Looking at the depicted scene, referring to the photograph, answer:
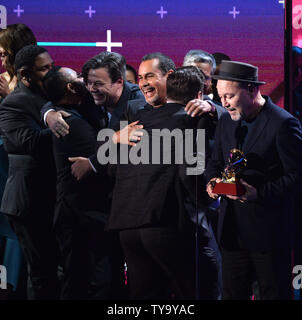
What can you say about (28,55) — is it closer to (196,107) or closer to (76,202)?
(76,202)

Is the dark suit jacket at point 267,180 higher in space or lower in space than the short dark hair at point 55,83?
lower

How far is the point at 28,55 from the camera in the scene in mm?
3830

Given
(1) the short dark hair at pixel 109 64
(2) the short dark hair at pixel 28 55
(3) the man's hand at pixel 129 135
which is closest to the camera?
(3) the man's hand at pixel 129 135

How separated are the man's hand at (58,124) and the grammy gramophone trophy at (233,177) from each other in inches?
44.4

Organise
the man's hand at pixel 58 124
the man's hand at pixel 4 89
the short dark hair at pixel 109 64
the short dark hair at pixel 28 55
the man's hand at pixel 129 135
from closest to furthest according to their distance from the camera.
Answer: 1. the man's hand at pixel 129 135
2. the man's hand at pixel 58 124
3. the short dark hair at pixel 109 64
4. the short dark hair at pixel 28 55
5. the man's hand at pixel 4 89

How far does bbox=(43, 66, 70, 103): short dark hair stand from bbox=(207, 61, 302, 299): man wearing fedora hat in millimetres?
1099

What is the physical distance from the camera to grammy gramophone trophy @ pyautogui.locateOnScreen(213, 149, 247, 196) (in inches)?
119

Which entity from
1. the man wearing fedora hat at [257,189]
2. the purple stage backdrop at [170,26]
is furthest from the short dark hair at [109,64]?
the man wearing fedora hat at [257,189]

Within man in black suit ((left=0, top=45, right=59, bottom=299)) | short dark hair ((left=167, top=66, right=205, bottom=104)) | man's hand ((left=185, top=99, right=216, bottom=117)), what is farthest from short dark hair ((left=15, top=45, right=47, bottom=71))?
man's hand ((left=185, top=99, right=216, bottom=117))

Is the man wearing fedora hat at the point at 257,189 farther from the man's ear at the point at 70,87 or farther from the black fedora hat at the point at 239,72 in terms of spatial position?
the man's ear at the point at 70,87

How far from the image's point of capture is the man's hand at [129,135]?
3285mm

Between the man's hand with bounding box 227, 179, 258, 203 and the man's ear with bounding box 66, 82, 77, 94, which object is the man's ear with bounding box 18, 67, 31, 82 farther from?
the man's hand with bounding box 227, 179, 258, 203

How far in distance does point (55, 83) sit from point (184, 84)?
3.15 ft

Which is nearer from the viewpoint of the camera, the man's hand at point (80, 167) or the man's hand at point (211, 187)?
the man's hand at point (211, 187)
